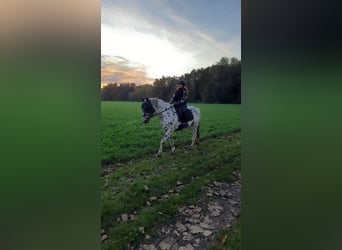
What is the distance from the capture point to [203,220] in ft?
4.64

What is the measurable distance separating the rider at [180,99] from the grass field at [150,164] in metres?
0.09

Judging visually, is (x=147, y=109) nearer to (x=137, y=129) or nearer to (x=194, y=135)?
(x=137, y=129)

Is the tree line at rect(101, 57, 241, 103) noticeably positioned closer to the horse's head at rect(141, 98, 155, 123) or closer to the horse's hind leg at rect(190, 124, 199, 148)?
the horse's head at rect(141, 98, 155, 123)


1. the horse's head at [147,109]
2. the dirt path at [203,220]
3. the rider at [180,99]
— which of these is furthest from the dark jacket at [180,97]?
the dirt path at [203,220]

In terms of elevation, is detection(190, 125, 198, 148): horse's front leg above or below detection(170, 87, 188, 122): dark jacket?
below

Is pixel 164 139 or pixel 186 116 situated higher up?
pixel 186 116

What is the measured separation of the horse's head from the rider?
122mm

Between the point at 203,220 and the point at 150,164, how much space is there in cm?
40

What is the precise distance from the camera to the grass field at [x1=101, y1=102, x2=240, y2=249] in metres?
1.29

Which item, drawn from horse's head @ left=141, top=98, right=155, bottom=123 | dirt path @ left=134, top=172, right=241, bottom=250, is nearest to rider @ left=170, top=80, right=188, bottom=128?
horse's head @ left=141, top=98, right=155, bottom=123

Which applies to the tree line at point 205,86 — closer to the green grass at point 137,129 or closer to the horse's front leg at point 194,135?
the green grass at point 137,129

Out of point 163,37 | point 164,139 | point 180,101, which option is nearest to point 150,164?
point 164,139
